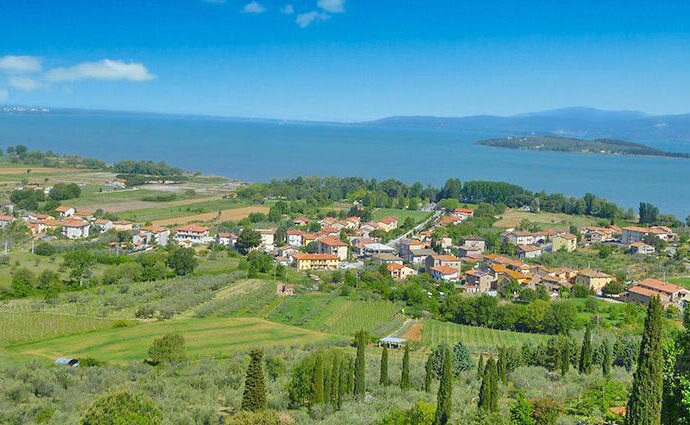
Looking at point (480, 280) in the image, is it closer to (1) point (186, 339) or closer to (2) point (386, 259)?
(2) point (386, 259)

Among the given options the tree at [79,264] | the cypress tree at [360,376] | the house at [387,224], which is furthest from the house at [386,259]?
the cypress tree at [360,376]

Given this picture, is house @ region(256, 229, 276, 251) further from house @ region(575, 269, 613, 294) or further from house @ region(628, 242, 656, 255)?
house @ region(628, 242, 656, 255)

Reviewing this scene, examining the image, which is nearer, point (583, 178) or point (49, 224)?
point (49, 224)

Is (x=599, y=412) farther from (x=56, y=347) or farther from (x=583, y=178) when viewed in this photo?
(x=583, y=178)

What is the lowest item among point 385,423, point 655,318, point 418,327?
point 418,327

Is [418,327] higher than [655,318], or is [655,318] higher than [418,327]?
[655,318]

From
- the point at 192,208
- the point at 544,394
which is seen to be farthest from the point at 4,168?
the point at 544,394

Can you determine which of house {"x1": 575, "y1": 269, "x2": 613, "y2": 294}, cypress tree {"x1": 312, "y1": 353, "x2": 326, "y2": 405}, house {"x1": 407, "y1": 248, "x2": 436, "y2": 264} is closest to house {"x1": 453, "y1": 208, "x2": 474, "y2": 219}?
house {"x1": 407, "y1": 248, "x2": 436, "y2": 264}

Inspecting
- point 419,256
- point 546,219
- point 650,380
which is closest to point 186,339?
point 650,380

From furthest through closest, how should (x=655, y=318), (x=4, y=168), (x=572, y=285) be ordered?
(x=4, y=168) < (x=572, y=285) < (x=655, y=318)
